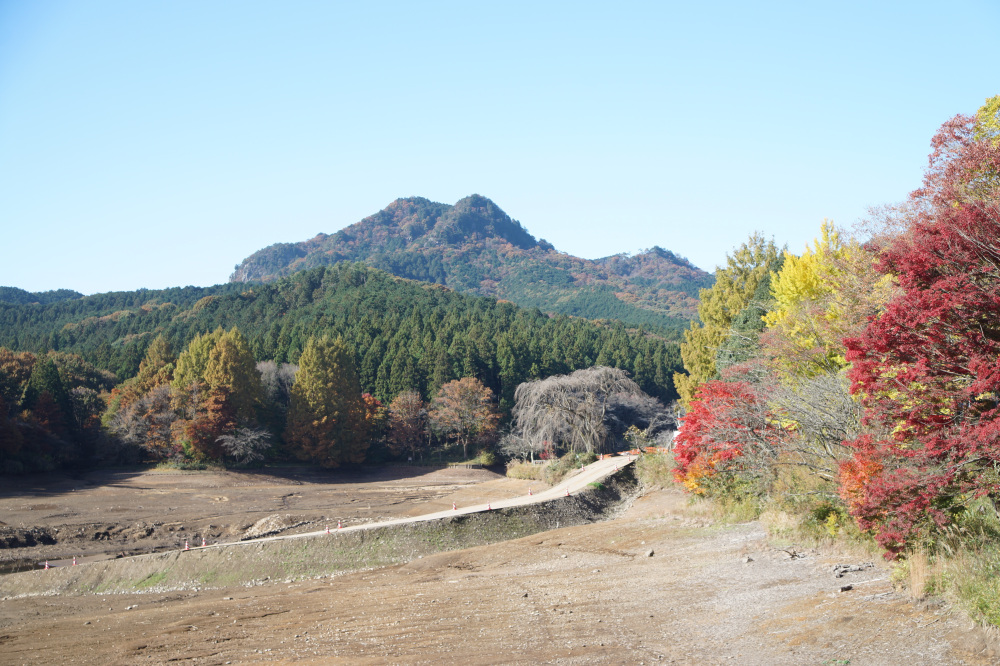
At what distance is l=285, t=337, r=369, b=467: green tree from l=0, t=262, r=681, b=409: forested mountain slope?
7.91m

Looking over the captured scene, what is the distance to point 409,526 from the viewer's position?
27.0 metres

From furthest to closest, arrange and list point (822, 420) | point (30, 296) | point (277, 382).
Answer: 1. point (30, 296)
2. point (277, 382)
3. point (822, 420)

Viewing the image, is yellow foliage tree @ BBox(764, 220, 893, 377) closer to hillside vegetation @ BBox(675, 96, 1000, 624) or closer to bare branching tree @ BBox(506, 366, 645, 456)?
hillside vegetation @ BBox(675, 96, 1000, 624)

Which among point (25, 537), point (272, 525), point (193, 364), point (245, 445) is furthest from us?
point (193, 364)

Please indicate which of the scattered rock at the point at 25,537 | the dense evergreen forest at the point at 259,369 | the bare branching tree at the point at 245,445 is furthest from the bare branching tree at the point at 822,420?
the dense evergreen forest at the point at 259,369

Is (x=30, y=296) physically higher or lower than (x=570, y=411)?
higher

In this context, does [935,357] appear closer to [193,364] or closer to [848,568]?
[848,568]

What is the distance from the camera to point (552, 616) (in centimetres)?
1354

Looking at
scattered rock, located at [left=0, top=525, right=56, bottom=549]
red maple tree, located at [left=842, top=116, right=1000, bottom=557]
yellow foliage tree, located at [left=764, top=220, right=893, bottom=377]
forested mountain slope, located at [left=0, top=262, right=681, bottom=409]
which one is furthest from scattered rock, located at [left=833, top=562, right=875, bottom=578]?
forested mountain slope, located at [left=0, top=262, right=681, bottom=409]

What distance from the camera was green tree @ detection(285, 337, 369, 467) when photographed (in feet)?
181

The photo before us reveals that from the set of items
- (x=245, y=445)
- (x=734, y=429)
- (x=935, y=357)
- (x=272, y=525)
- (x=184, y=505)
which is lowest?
(x=272, y=525)

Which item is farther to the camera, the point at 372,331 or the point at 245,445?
the point at 372,331

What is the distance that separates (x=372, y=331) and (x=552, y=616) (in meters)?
67.5

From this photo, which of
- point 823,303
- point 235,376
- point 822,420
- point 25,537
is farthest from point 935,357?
point 235,376
